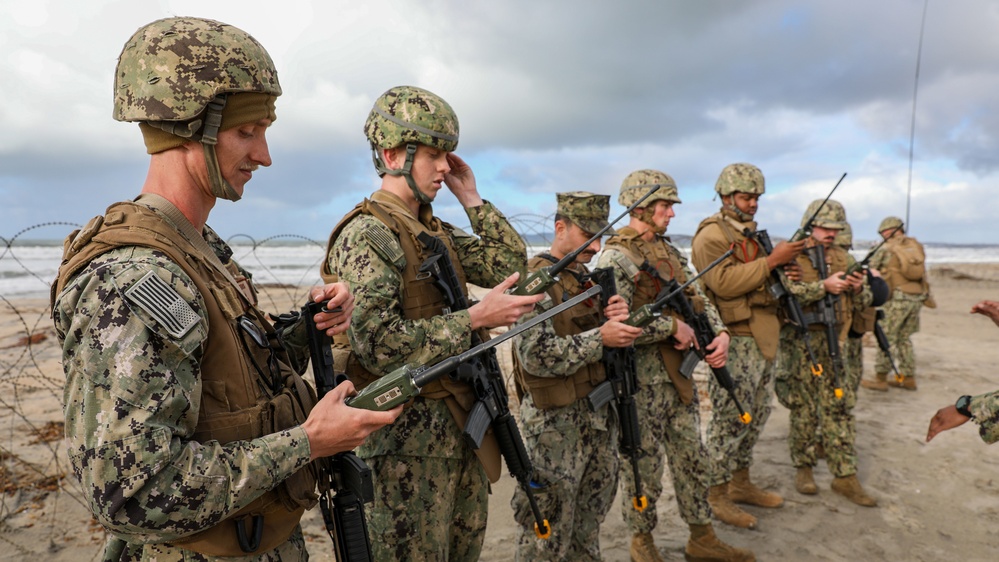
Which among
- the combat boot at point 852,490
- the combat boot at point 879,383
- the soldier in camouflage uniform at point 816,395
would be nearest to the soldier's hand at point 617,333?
the soldier in camouflage uniform at point 816,395

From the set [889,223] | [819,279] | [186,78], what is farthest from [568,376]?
[889,223]

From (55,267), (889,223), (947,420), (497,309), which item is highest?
(55,267)

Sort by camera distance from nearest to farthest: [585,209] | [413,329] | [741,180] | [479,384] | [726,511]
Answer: [413,329] → [479,384] → [585,209] → [726,511] → [741,180]

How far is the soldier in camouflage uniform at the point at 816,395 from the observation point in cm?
550

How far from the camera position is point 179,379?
55.2 inches

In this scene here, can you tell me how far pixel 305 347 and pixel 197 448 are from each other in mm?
751

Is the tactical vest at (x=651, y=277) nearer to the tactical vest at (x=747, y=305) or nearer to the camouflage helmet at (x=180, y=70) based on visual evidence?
the tactical vest at (x=747, y=305)

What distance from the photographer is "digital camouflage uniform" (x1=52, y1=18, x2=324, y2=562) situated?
1319 millimetres

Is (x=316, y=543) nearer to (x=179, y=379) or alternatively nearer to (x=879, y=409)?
(x=179, y=379)

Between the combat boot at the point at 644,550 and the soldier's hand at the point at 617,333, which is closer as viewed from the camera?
the soldier's hand at the point at 617,333

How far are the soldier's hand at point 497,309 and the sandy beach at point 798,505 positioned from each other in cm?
246

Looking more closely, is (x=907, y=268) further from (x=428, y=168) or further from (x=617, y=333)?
(x=428, y=168)

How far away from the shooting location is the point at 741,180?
5422 mm

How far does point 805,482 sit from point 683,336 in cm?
251
